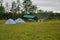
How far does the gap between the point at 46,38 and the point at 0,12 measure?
37127 mm

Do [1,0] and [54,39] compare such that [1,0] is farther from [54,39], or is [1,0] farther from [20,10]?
[54,39]

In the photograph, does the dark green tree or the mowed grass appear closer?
the mowed grass

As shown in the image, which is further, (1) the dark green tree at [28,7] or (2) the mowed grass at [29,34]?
(1) the dark green tree at [28,7]

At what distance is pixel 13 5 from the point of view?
58188 mm

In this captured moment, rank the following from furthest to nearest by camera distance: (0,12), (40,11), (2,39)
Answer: (40,11), (0,12), (2,39)

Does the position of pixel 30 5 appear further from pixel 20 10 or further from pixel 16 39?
pixel 16 39

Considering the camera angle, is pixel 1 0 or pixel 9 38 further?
pixel 1 0

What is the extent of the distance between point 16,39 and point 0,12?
37.2 meters

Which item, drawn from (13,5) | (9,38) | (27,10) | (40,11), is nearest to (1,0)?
(13,5)

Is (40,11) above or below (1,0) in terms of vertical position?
below

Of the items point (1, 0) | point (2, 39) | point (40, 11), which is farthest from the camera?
point (40, 11)

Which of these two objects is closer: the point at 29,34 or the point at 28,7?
the point at 29,34

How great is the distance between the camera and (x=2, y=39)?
41.0 ft

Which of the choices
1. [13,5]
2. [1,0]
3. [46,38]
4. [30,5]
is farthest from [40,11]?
[46,38]
